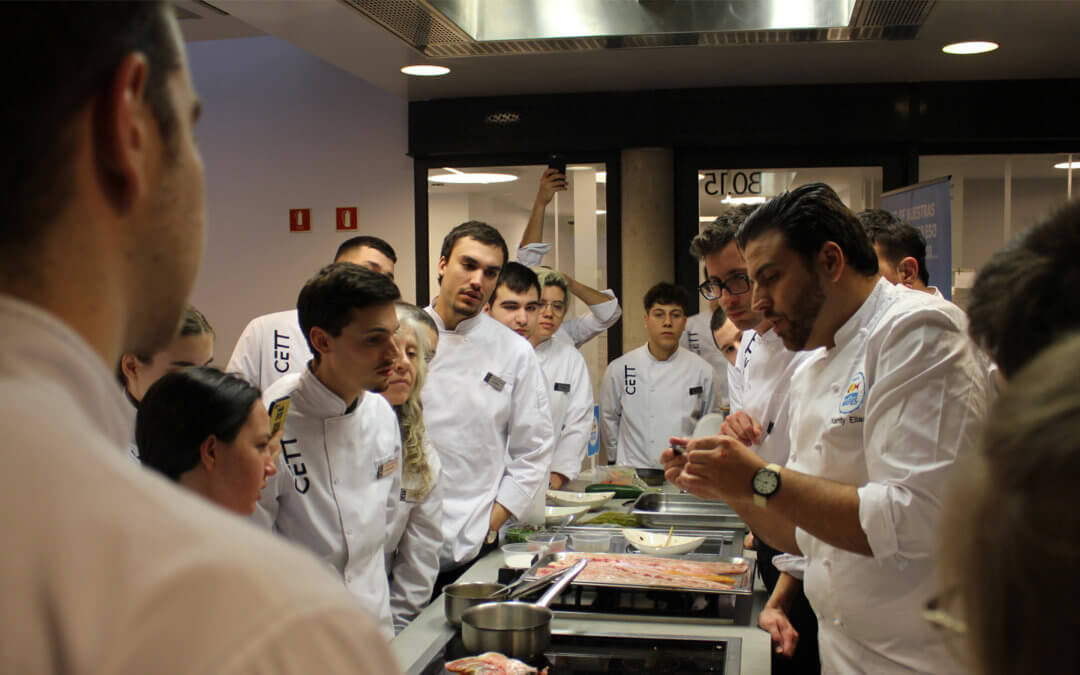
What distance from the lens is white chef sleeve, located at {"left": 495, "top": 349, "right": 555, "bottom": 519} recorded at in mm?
3273

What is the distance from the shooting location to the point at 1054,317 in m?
0.93

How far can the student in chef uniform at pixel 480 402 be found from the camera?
3.26 meters

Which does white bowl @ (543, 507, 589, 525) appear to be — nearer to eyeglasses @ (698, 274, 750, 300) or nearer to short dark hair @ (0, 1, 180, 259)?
eyeglasses @ (698, 274, 750, 300)

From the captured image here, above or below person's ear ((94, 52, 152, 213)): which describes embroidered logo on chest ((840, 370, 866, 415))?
below

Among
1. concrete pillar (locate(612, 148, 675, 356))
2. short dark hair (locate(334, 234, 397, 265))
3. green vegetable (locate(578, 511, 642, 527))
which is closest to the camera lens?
green vegetable (locate(578, 511, 642, 527))

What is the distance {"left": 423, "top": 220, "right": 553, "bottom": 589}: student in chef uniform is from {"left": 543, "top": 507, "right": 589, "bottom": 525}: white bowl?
0.09 meters

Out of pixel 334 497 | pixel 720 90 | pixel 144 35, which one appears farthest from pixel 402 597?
pixel 720 90

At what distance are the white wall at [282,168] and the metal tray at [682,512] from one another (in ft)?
8.92

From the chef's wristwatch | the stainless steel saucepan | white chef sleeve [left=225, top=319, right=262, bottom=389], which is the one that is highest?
white chef sleeve [left=225, top=319, right=262, bottom=389]

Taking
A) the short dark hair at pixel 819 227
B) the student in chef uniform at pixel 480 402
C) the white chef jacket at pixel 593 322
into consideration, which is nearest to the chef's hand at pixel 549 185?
the white chef jacket at pixel 593 322

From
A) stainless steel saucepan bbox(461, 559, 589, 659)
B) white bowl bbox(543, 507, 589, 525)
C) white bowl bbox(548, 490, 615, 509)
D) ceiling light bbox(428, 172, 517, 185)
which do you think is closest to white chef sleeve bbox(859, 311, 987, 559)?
stainless steel saucepan bbox(461, 559, 589, 659)

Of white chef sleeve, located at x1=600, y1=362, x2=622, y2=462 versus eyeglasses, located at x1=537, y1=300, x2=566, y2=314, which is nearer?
eyeglasses, located at x1=537, y1=300, x2=566, y2=314

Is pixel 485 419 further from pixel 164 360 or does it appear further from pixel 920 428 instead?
pixel 920 428

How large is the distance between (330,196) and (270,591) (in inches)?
218
